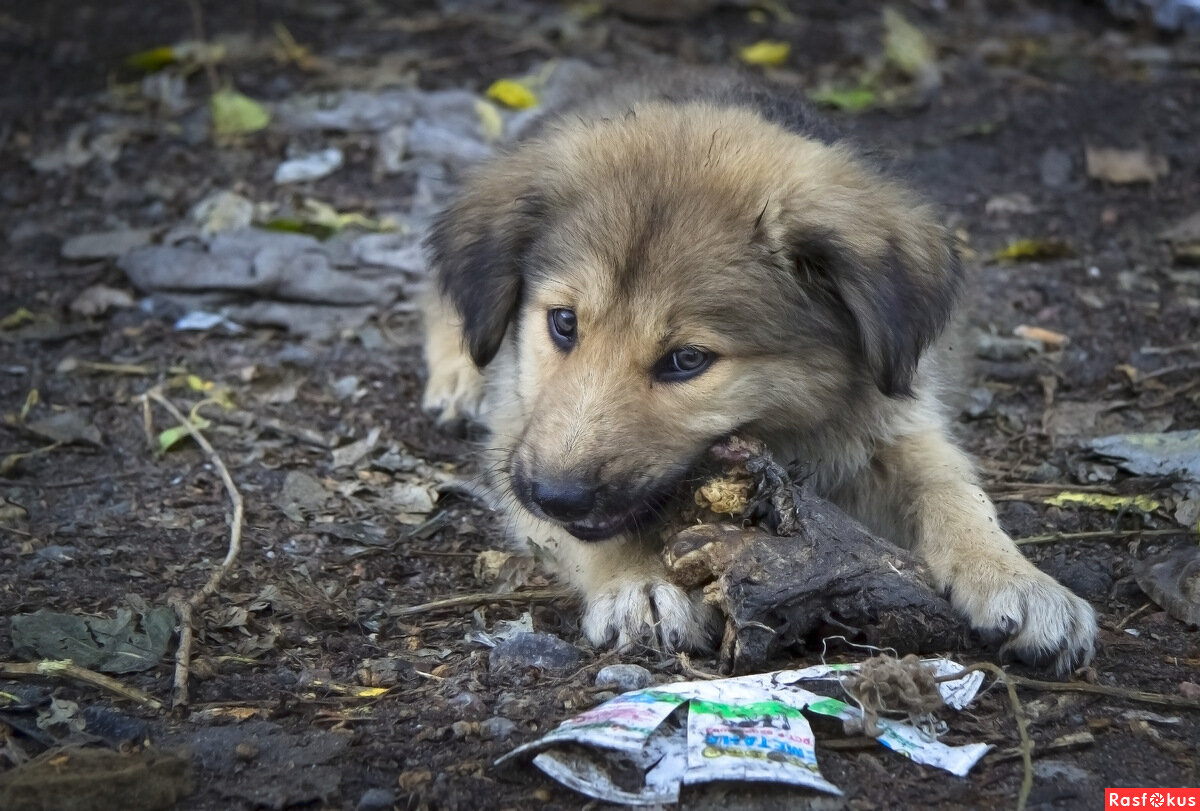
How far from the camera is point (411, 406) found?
16.0 ft

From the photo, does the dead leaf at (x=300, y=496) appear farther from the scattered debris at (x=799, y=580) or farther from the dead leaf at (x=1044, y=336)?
the dead leaf at (x=1044, y=336)

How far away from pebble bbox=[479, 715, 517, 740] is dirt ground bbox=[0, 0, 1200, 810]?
0.04ft

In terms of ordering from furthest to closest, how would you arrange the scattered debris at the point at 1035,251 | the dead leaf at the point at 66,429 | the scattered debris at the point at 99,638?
the scattered debris at the point at 1035,251 < the dead leaf at the point at 66,429 < the scattered debris at the point at 99,638

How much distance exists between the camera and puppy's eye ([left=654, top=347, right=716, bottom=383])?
3217mm

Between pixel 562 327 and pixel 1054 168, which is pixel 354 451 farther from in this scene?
pixel 1054 168

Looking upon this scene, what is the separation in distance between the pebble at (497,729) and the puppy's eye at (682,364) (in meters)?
0.97

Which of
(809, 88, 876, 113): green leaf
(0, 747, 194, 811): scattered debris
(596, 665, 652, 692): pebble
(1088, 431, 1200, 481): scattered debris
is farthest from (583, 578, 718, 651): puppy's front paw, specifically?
(809, 88, 876, 113): green leaf

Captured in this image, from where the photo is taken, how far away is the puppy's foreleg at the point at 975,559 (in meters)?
3.01

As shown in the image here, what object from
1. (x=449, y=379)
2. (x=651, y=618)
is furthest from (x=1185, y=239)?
(x=651, y=618)

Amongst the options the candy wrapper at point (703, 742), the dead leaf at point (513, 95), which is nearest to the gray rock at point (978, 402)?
the candy wrapper at point (703, 742)

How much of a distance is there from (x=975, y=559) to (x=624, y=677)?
3.30 ft

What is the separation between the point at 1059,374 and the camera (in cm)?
490

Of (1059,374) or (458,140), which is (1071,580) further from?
(458,140)

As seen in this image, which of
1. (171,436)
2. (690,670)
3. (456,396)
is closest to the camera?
(690,670)
